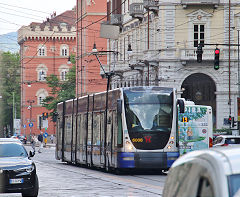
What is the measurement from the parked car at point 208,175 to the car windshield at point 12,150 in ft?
41.7

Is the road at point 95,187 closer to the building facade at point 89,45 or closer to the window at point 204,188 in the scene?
the window at point 204,188

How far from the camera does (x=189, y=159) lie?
14.2ft

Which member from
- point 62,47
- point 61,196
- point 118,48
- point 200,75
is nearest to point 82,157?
point 61,196

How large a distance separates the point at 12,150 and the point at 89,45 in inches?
2860

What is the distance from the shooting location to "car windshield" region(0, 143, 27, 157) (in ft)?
55.7

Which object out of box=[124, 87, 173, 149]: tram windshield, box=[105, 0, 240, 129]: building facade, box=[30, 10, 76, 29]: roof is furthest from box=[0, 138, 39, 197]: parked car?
box=[30, 10, 76, 29]: roof

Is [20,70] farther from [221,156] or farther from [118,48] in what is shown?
[221,156]

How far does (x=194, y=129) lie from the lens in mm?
31906

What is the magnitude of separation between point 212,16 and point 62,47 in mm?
70471

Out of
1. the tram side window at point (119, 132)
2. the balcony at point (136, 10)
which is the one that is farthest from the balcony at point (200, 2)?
the tram side window at point (119, 132)

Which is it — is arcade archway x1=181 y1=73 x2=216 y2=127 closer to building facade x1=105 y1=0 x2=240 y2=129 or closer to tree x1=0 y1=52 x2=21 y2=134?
building facade x1=105 y1=0 x2=240 y2=129

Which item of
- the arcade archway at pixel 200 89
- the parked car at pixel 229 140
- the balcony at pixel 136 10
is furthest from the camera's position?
the balcony at pixel 136 10

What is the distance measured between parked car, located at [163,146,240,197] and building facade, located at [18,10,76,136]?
11516cm

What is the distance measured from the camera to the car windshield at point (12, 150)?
1696 cm
